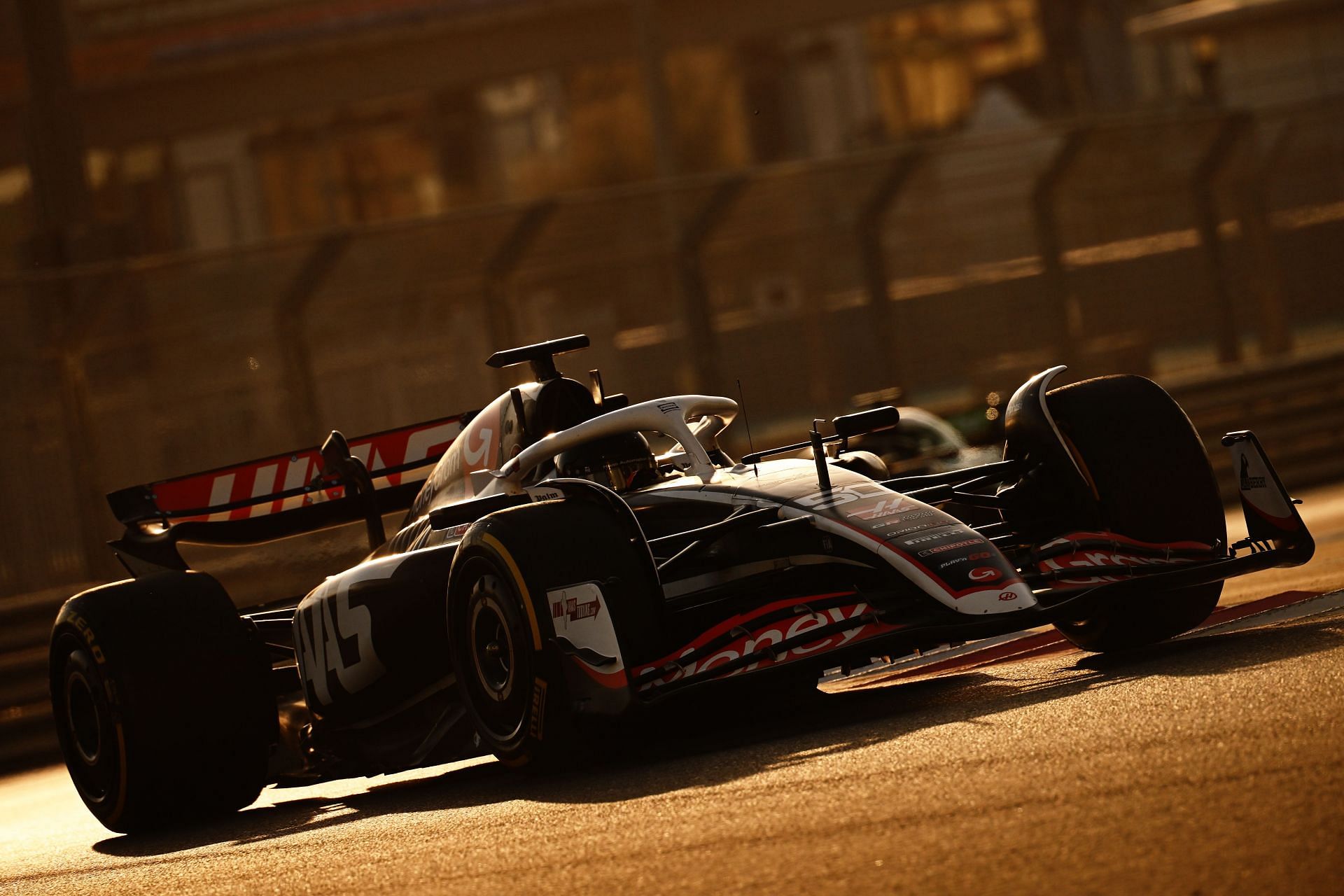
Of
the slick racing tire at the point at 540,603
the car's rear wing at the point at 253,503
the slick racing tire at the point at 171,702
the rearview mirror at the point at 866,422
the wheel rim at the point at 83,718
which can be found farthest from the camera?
the car's rear wing at the point at 253,503

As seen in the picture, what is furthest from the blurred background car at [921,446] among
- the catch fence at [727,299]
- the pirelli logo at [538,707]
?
the pirelli logo at [538,707]

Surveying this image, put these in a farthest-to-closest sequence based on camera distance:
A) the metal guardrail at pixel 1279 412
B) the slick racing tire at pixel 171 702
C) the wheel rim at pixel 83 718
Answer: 1. the metal guardrail at pixel 1279 412
2. the wheel rim at pixel 83 718
3. the slick racing tire at pixel 171 702

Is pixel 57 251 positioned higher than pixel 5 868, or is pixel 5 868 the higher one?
pixel 57 251

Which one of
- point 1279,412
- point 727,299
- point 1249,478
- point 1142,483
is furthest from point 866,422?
point 1279,412

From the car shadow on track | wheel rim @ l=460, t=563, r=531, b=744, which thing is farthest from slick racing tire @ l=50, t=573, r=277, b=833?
wheel rim @ l=460, t=563, r=531, b=744

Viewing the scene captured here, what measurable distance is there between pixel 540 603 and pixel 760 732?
803 millimetres

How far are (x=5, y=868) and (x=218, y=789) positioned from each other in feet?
2.75

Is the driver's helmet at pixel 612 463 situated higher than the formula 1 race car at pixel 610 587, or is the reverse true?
the driver's helmet at pixel 612 463

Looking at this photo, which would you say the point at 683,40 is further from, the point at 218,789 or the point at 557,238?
the point at 218,789

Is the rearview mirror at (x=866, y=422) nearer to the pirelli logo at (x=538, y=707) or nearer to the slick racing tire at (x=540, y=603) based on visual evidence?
the slick racing tire at (x=540, y=603)

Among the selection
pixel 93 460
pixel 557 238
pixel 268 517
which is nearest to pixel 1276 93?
pixel 557 238

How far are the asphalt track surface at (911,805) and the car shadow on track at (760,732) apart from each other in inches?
0.7

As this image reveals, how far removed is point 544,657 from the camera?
5.61 metres

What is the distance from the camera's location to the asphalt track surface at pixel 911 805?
3.56 m
